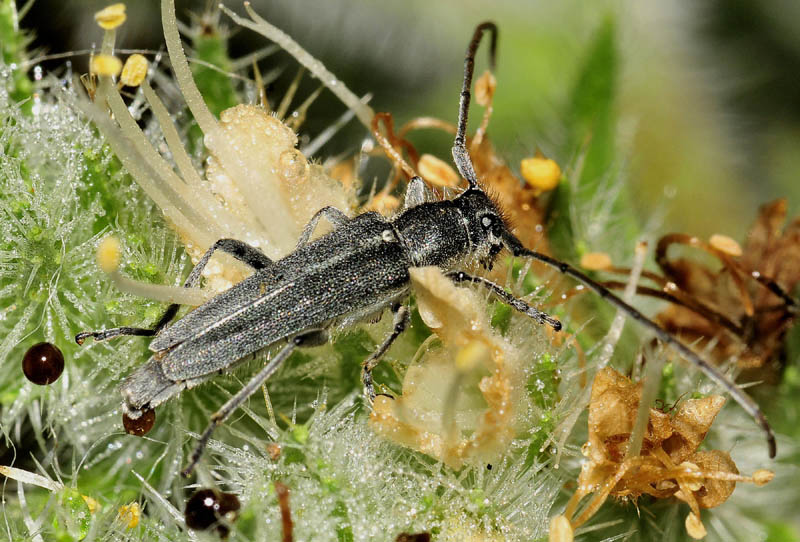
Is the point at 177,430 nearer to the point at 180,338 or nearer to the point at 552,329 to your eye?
the point at 180,338

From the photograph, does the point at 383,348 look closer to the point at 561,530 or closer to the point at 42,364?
the point at 561,530

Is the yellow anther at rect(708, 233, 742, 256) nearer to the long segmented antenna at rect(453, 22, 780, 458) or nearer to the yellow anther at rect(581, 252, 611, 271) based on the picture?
the yellow anther at rect(581, 252, 611, 271)

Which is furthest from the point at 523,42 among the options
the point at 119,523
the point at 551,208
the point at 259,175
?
the point at 119,523

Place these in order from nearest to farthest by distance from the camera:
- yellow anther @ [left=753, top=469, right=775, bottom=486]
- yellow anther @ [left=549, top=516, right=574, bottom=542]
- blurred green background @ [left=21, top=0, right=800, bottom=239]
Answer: yellow anther @ [left=549, top=516, right=574, bottom=542], yellow anther @ [left=753, top=469, right=775, bottom=486], blurred green background @ [left=21, top=0, right=800, bottom=239]

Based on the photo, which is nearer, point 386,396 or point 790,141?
point 386,396

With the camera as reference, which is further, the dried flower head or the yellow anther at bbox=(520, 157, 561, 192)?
the yellow anther at bbox=(520, 157, 561, 192)

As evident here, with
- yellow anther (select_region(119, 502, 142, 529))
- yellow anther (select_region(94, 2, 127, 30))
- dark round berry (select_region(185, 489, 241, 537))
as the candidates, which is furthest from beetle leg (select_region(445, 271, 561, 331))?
yellow anther (select_region(94, 2, 127, 30))

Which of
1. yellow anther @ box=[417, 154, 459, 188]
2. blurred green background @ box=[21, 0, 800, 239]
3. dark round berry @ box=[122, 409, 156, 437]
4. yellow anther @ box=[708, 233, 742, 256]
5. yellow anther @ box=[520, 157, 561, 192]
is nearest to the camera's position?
dark round berry @ box=[122, 409, 156, 437]

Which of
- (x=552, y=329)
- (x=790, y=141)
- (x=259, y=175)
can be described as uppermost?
(x=259, y=175)

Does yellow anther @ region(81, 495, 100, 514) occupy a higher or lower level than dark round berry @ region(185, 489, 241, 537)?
lower
